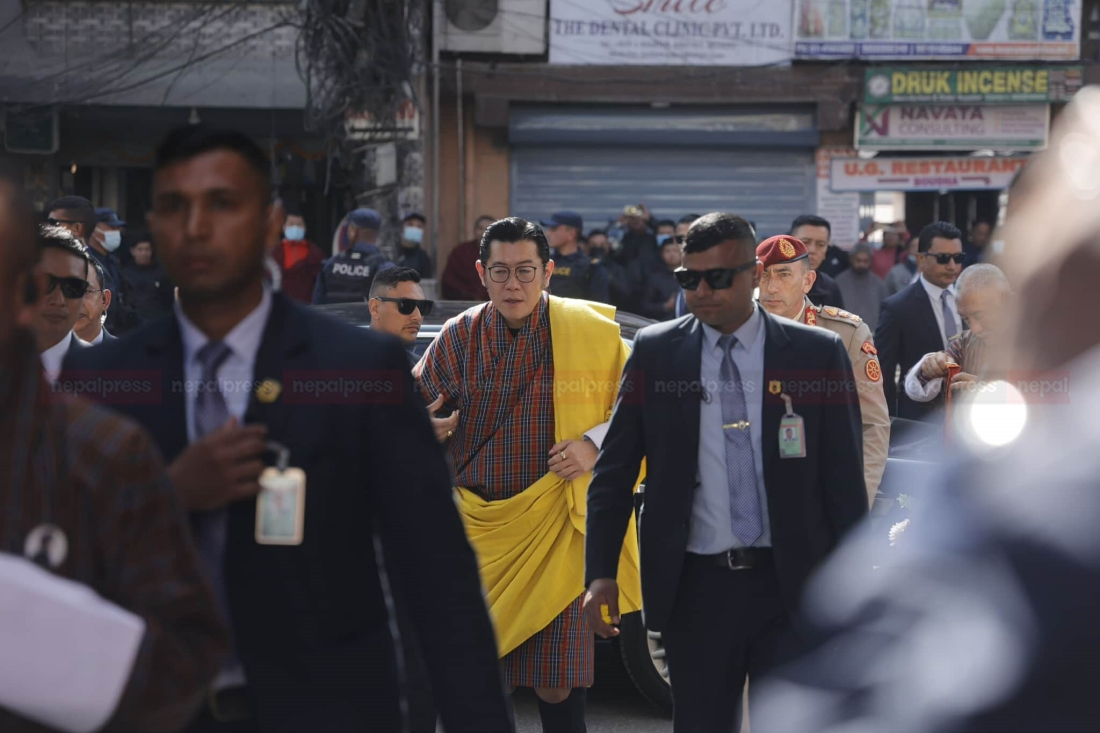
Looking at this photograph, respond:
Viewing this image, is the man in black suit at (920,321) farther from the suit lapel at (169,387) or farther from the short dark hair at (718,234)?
the suit lapel at (169,387)

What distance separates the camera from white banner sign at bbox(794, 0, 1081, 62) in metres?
16.8

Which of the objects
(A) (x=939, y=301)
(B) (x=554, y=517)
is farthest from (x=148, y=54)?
(B) (x=554, y=517)

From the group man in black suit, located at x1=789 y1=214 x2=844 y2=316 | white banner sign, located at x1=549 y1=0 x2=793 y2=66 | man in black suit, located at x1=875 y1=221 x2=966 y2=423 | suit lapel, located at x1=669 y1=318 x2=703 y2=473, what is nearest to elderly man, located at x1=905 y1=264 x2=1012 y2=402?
man in black suit, located at x1=875 y1=221 x2=966 y2=423

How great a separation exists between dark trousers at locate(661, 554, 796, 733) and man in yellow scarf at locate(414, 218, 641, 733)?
39.4 inches

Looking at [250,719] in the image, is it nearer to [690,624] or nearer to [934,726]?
[934,726]

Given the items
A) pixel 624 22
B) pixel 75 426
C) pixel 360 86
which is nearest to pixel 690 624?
pixel 75 426

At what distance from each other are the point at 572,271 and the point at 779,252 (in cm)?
555

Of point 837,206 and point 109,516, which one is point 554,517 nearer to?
point 109,516

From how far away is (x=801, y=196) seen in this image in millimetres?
17469

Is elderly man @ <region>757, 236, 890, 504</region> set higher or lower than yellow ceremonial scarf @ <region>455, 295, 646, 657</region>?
higher

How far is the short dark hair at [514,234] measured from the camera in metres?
5.26

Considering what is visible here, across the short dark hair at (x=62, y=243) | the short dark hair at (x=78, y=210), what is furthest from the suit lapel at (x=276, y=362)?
the short dark hair at (x=78, y=210)

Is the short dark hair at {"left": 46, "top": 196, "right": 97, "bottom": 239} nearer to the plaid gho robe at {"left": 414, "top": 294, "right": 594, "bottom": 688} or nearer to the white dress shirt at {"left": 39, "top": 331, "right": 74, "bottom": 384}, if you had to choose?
A: the white dress shirt at {"left": 39, "top": 331, "right": 74, "bottom": 384}

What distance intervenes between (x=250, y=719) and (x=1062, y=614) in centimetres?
131
